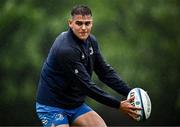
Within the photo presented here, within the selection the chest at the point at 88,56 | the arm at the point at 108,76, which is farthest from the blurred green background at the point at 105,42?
the chest at the point at 88,56

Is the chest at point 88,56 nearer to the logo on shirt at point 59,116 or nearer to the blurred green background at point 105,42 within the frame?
the logo on shirt at point 59,116

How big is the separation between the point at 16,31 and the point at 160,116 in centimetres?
207

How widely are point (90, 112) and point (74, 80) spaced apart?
1.40ft

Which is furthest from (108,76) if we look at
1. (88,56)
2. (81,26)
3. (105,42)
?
(105,42)

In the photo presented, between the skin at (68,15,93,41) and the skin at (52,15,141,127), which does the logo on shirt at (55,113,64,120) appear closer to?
the skin at (52,15,141,127)

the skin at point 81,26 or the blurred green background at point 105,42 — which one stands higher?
the skin at point 81,26

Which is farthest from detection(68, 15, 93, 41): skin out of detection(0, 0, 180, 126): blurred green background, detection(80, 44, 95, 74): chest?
detection(0, 0, 180, 126): blurred green background

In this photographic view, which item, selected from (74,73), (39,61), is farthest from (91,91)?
(39,61)

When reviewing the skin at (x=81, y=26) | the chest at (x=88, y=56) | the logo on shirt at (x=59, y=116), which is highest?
the skin at (x=81, y=26)

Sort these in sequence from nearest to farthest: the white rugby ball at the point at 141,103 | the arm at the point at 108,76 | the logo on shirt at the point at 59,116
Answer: the white rugby ball at the point at 141,103
the logo on shirt at the point at 59,116
the arm at the point at 108,76

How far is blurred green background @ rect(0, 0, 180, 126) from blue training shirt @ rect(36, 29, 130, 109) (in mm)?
1797

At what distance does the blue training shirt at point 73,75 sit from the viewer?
4.84 m

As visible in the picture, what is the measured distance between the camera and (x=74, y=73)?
4840 millimetres

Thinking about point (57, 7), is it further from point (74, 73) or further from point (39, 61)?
point (74, 73)
